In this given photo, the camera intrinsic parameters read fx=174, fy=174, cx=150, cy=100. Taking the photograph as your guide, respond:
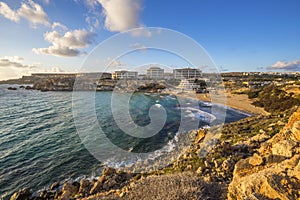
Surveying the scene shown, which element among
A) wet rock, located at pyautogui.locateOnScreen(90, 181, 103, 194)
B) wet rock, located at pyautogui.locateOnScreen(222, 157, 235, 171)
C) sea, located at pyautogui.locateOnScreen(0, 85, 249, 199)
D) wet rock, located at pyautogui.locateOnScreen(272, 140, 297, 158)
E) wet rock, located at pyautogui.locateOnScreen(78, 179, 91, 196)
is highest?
wet rock, located at pyautogui.locateOnScreen(272, 140, 297, 158)

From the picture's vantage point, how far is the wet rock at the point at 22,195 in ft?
24.7

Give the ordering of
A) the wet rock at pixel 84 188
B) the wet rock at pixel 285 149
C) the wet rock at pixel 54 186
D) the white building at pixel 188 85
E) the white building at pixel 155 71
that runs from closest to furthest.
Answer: the wet rock at pixel 285 149, the wet rock at pixel 84 188, the wet rock at pixel 54 186, the white building at pixel 155 71, the white building at pixel 188 85

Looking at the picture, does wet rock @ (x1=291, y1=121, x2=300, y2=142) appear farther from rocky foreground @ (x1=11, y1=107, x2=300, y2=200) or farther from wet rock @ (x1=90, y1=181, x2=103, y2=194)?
wet rock @ (x1=90, y1=181, x2=103, y2=194)

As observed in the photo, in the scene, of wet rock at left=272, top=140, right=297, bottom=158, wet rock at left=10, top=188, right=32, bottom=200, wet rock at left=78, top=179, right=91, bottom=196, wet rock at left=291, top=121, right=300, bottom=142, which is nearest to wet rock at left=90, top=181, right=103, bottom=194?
wet rock at left=78, top=179, right=91, bottom=196

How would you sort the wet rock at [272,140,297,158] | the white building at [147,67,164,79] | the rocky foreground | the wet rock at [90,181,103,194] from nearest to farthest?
the rocky foreground
the wet rock at [272,140,297,158]
the wet rock at [90,181,103,194]
the white building at [147,67,164,79]

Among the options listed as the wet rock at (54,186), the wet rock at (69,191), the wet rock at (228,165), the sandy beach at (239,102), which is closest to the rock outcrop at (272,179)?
the wet rock at (228,165)

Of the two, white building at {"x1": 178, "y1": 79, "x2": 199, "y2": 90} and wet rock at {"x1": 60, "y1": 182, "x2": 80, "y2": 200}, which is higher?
white building at {"x1": 178, "y1": 79, "x2": 199, "y2": 90}

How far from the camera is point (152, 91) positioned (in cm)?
5688

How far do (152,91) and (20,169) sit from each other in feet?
158

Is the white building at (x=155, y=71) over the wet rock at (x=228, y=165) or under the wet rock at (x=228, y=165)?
over

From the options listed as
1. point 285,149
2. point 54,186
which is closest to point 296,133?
point 285,149

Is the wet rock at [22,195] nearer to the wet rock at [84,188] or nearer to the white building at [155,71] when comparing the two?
the wet rock at [84,188]

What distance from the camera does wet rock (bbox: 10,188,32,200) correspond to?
24.7 feet

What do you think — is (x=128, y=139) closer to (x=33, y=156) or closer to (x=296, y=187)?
(x=33, y=156)
